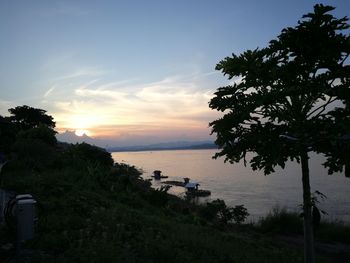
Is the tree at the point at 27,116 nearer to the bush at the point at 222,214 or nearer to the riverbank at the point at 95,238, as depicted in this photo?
the bush at the point at 222,214

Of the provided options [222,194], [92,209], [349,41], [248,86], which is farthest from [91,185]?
[222,194]

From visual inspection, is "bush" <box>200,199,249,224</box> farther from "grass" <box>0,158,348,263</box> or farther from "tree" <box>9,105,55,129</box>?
"tree" <box>9,105,55,129</box>

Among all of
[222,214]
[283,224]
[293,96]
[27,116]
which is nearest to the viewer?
[293,96]

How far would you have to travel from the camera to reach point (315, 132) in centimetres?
740

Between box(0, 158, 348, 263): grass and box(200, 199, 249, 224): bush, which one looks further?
box(200, 199, 249, 224): bush

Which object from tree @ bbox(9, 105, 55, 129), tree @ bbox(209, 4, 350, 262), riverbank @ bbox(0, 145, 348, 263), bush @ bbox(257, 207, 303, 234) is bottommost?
bush @ bbox(257, 207, 303, 234)

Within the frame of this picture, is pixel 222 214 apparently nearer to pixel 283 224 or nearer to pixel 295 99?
pixel 283 224

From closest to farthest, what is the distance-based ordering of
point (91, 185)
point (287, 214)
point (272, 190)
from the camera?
point (91, 185) < point (287, 214) < point (272, 190)

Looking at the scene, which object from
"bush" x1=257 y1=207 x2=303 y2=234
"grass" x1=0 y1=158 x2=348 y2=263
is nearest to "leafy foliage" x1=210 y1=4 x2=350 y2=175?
"grass" x1=0 y1=158 x2=348 y2=263

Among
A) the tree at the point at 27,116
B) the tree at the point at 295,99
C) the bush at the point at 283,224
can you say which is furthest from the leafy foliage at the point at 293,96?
the tree at the point at 27,116

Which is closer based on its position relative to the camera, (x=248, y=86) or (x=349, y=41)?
(x=349, y=41)

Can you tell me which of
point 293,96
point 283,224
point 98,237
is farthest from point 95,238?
point 283,224

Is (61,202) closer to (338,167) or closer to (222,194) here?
(338,167)

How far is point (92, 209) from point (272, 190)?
4967 cm
